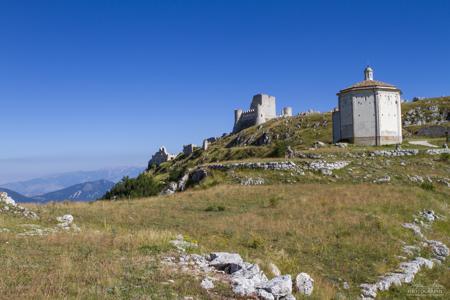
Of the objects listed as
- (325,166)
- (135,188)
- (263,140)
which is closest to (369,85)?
(325,166)

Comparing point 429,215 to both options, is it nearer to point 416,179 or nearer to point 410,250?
point 410,250

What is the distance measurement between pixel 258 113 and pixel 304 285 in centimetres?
12354

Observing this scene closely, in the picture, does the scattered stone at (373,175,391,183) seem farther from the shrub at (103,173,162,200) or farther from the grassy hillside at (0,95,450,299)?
the shrub at (103,173,162,200)

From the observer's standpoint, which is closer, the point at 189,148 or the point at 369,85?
the point at 369,85

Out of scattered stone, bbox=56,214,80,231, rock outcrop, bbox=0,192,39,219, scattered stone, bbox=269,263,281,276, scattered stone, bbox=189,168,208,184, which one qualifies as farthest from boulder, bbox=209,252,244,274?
scattered stone, bbox=189,168,208,184

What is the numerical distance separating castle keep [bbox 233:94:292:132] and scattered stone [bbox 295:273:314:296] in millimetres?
120928

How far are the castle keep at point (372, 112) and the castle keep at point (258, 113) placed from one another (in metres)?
82.5

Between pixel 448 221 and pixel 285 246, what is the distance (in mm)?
12948

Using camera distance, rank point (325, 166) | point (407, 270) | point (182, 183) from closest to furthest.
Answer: point (407, 270) → point (325, 166) → point (182, 183)

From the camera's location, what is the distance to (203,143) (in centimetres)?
12575

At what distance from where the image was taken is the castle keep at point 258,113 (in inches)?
5236

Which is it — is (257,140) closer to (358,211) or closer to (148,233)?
(358,211)

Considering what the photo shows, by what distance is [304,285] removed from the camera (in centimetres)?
1063

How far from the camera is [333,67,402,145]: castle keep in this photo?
155 ft
